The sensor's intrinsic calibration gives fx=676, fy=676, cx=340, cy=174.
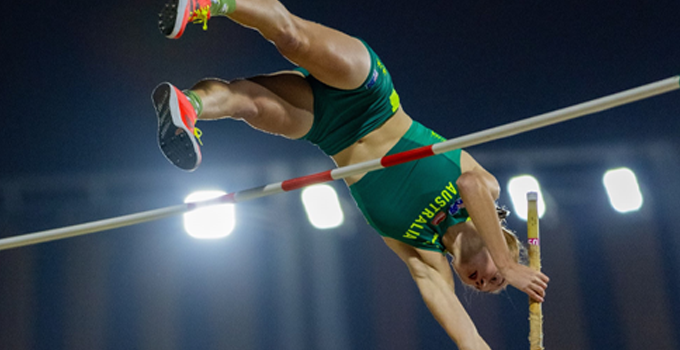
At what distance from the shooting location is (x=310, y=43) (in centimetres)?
167

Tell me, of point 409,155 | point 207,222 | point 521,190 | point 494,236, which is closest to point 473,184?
point 494,236

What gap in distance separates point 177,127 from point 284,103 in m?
0.41

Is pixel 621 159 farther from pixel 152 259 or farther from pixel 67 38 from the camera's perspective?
pixel 67 38

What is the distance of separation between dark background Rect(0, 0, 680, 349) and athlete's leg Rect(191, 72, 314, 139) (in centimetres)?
190

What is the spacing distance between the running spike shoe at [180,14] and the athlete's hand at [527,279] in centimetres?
100

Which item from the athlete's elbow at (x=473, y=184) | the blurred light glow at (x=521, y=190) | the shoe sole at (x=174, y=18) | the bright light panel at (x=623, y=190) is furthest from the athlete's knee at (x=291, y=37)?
the bright light panel at (x=623, y=190)

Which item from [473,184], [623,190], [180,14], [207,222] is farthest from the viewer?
[207,222]

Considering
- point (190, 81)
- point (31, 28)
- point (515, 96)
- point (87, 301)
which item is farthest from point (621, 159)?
point (31, 28)

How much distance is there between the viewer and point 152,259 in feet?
12.0

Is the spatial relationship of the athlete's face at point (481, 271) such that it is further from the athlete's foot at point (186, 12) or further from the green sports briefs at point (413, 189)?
the athlete's foot at point (186, 12)

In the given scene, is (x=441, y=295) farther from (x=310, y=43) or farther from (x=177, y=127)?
(x=177, y=127)

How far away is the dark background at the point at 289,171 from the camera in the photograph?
3518 millimetres

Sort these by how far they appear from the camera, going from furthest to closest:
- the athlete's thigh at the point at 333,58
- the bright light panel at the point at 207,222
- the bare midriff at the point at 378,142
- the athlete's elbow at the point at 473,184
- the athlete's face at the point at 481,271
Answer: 1. the bright light panel at the point at 207,222
2. the athlete's face at the point at 481,271
3. the bare midriff at the point at 378,142
4. the athlete's elbow at the point at 473,184
5. the athlete's thigh at the point at 333,58

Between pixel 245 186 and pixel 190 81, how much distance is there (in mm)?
652
